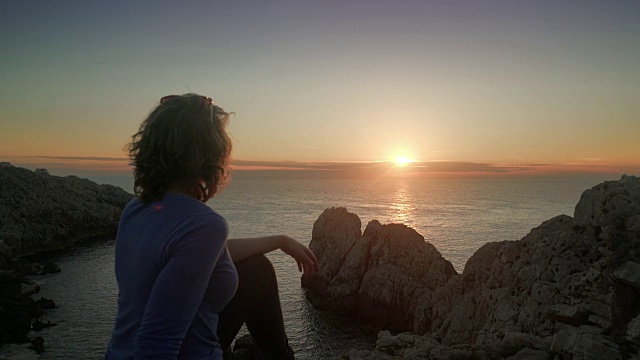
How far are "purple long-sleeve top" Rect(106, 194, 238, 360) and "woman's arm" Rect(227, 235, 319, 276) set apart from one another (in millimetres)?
874

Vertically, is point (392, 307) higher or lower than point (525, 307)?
lower

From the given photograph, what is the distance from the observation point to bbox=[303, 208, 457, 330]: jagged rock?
42.5m

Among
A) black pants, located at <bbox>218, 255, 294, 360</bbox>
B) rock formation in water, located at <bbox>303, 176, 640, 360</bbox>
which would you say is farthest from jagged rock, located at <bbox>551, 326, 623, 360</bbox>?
black pants, located at <bbox>218, 255, 294, 360</bbox>

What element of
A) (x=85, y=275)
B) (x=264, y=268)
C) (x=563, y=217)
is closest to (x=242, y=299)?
(x=264, y=268)

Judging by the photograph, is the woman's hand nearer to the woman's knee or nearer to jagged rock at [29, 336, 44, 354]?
the woman's knee

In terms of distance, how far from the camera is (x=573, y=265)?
13320mm

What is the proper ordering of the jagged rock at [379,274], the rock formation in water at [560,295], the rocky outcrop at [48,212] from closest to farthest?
the rock formation in water at [560,295], the jagged rock at [379,274], the rocky outcrop at [48,212]

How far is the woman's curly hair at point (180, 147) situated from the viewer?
278 centimetres

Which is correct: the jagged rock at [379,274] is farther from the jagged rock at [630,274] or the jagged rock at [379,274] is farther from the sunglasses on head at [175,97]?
the sunglasses on head at [175,97]

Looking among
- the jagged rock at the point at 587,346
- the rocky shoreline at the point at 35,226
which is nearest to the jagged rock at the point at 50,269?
→ the rocky shoreline at the point at 35,226

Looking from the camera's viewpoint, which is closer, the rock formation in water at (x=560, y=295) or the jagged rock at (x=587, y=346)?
the jagged rock at (x=587, y=346)

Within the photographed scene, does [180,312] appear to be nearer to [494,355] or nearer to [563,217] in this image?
[494,355]

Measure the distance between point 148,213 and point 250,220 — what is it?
13048 cm

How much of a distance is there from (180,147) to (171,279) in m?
0.82
